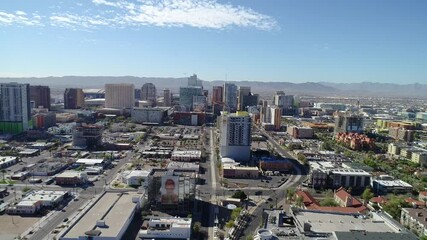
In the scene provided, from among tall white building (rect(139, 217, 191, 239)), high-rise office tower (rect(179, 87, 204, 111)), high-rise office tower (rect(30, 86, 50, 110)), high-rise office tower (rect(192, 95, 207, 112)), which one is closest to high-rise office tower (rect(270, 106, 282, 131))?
high-rise office tower (rect(192, 95, 207, 112))

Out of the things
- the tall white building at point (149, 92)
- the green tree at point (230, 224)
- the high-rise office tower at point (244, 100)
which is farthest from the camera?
the tall white building at point (149, 92)

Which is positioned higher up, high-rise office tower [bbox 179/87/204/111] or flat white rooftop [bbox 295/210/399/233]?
high-rise office tower [bbox 179/87/204/111]

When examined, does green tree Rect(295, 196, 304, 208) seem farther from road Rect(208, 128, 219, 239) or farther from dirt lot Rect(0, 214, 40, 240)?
dirt lot Rect(0, 214, 40, 240)

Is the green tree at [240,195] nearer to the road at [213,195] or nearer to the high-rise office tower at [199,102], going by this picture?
the road at [213,195]

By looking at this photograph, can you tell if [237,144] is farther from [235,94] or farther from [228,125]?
[235,94]

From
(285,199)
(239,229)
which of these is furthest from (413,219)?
(239,229)

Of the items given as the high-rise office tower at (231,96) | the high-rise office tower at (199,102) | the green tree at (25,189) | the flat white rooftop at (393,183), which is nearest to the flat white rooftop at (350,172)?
the flat white rooftop at (393,183)

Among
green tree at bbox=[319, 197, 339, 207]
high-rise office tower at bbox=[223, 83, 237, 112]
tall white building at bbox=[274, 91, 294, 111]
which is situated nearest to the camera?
green tree at bbox=[319, 197, 339, 207]
